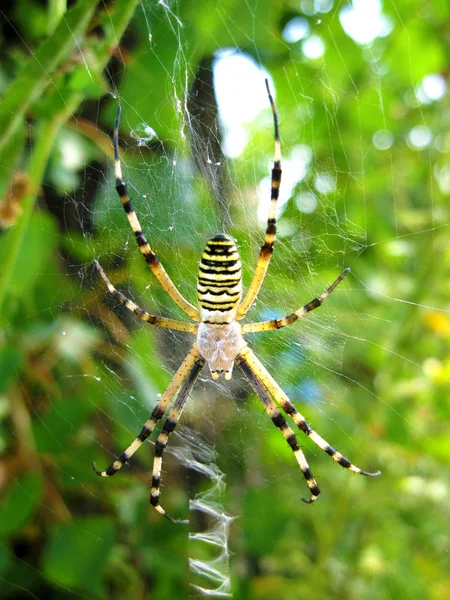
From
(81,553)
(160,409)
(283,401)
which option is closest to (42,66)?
(160,409)

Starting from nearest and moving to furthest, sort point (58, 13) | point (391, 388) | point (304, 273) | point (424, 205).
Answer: point (58, 13)
point (304, 273)
point (391, 388)
point (424, 205)

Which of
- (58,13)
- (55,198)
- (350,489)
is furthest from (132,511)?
(58,13)

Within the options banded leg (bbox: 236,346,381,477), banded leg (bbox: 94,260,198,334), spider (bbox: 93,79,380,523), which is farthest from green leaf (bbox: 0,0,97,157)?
banded leg (bbox: 236,346,381,477)

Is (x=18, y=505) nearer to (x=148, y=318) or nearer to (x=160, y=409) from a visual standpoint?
(x=160, y=409)

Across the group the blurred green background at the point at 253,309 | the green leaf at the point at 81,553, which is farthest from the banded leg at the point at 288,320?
the green leaf at the point at 81,553

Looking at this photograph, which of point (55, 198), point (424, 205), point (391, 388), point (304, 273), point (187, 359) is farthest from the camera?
point (424, 205)

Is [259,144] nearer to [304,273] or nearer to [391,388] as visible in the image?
[304,273]
